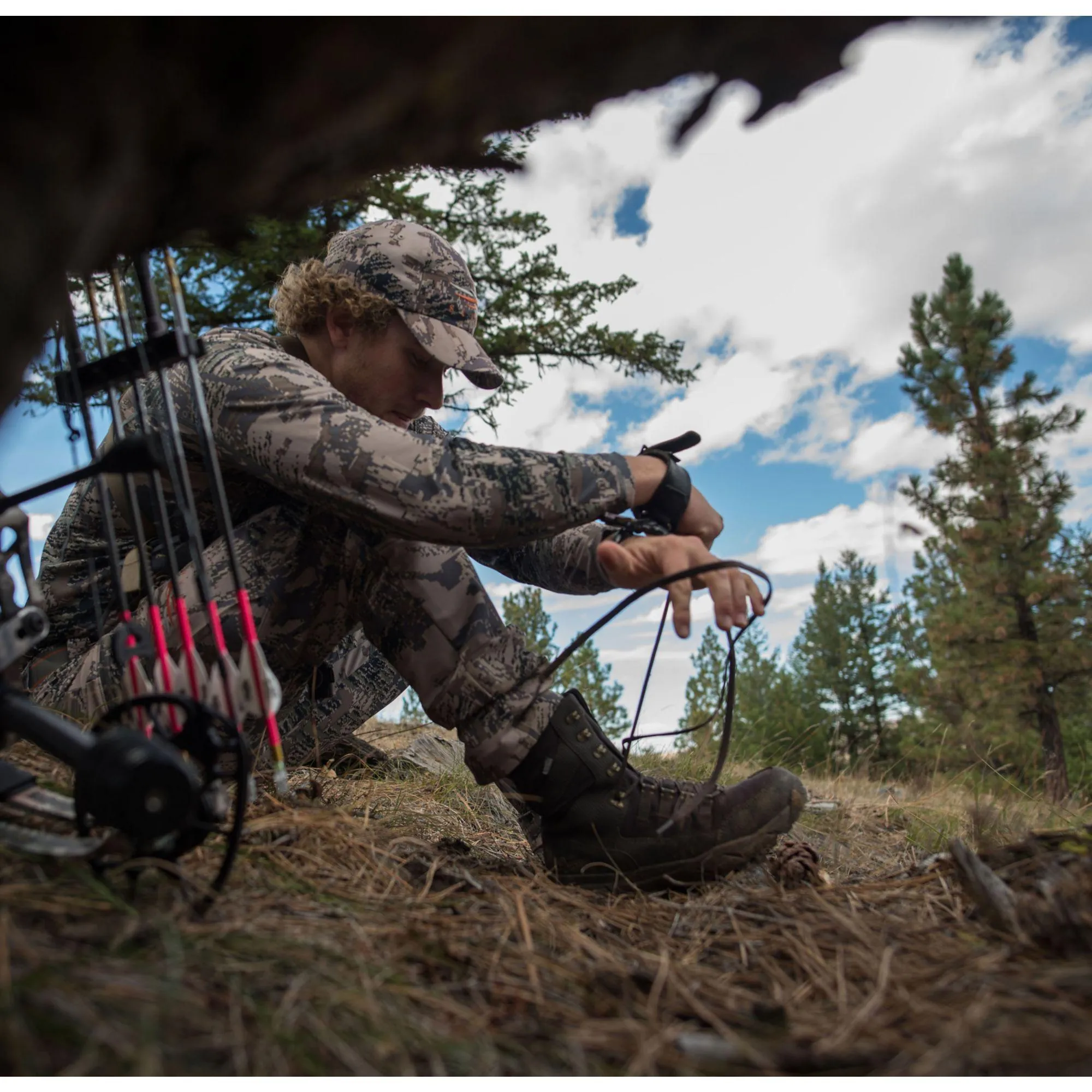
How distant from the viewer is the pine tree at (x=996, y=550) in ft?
55.5

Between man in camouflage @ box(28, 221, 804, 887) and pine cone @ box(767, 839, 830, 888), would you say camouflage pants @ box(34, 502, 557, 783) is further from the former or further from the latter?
pine cone @ box(767, 839, 830, 888)

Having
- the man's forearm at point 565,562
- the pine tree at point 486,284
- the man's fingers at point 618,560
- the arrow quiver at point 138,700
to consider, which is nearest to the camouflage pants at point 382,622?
the man's fingers at point 618,560

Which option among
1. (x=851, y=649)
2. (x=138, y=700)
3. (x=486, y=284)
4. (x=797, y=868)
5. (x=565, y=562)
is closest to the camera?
(x=138, y=700)

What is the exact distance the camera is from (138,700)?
1.38 meters

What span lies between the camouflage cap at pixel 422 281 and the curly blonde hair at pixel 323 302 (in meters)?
0.03

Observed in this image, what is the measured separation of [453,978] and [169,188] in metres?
1.40

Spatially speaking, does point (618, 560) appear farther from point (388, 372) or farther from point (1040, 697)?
point (1040, 697)

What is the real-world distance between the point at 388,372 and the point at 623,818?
1.63 m

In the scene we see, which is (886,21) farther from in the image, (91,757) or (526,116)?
(91,757)

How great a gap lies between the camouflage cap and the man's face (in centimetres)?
6

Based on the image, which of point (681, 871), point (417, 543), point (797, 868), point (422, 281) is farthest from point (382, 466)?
point (797, 868)

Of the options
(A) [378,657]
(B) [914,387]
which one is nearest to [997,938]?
(A) [378,657]

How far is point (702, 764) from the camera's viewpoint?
15.7ft

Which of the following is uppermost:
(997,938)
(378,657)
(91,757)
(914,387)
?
(914,387)
